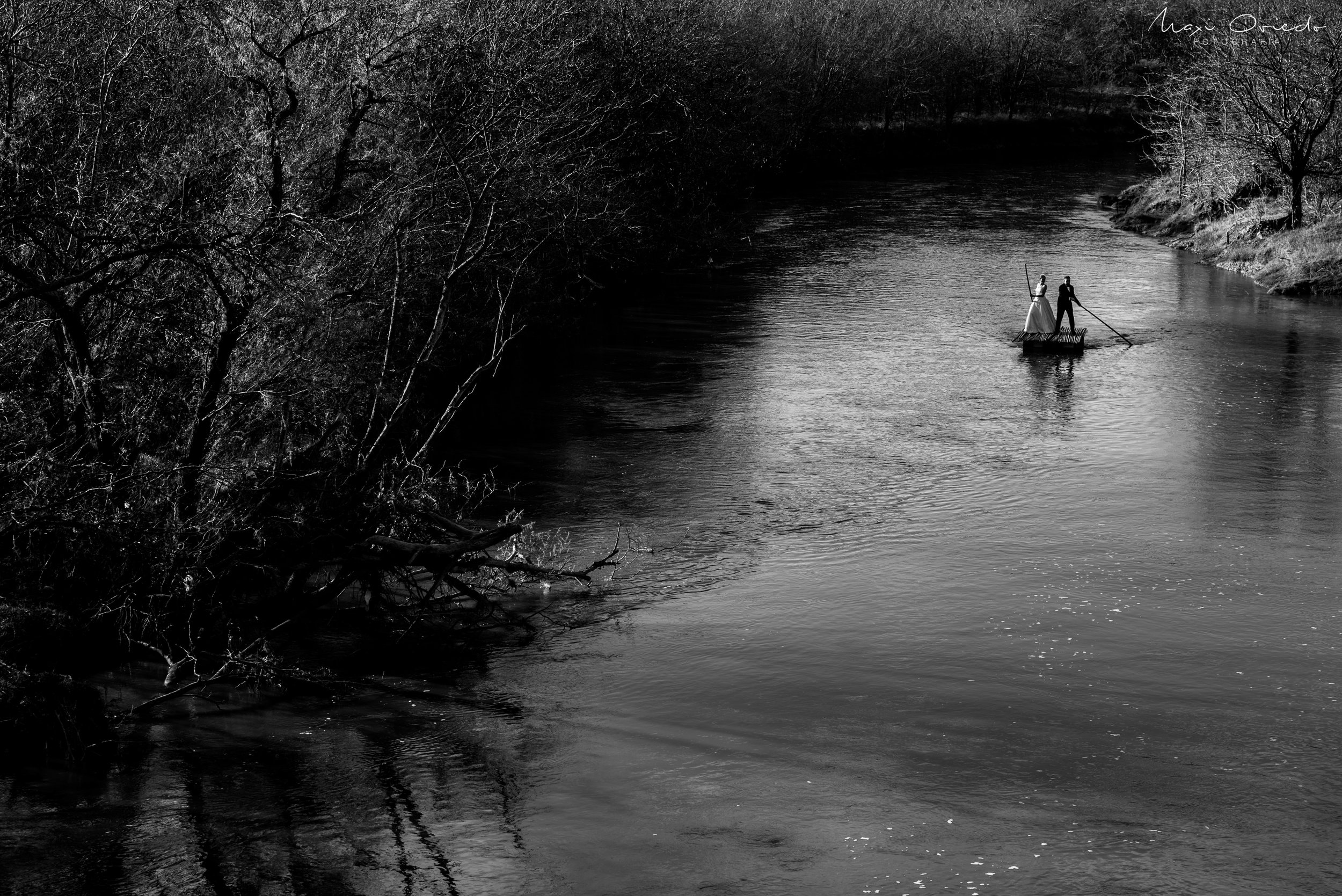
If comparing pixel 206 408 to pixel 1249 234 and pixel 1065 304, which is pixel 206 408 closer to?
pixel 1065 304

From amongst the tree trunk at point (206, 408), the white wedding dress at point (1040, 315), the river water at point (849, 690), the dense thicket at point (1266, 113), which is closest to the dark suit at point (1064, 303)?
the white wedding dress at point (1040, 315)

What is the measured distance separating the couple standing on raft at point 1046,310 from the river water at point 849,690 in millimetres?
3146

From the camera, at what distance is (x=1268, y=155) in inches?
1941

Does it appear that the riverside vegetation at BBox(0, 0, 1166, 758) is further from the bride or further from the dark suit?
the dark suit

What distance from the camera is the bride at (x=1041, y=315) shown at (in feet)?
122

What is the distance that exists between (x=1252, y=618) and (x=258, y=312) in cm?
1440

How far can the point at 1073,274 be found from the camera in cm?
4641

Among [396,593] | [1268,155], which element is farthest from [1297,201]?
[396,593]

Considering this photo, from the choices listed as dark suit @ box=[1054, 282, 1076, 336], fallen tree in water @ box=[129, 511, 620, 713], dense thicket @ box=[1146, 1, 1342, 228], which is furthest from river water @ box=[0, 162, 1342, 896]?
dense thicket @ box=[1146, 1, 1342, 228]

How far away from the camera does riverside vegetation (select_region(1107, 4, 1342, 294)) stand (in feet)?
156

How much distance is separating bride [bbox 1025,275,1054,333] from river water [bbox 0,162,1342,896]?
10.8 feet

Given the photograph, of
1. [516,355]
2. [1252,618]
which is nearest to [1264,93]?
[516,355]

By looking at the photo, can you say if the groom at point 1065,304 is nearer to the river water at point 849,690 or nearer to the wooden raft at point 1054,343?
the wooden raft at point 1054,343

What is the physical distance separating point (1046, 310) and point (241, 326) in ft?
83.5
